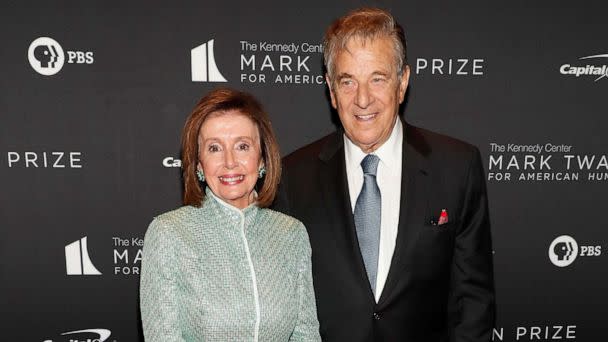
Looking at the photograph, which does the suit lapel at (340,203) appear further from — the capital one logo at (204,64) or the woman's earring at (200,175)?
the capital one logo at (204,64)

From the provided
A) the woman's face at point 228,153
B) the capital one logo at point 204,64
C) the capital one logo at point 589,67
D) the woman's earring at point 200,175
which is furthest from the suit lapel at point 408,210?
the capital one logo at point 589,67

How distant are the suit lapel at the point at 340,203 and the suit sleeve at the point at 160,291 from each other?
59 centimetres

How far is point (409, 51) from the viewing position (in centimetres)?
285

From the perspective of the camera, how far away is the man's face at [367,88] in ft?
5.54

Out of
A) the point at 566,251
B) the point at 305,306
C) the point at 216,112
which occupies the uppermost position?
the point at 216,112

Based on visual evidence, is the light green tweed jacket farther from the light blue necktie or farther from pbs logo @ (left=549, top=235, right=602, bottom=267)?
pbs logo @ (left=549, top=235, right=602, bottom=267)

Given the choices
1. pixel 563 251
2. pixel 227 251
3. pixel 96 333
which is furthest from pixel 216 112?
pixel 563 251

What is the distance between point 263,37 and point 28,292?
1.97 metres

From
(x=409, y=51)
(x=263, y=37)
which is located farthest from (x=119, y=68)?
(x=409, y=51)

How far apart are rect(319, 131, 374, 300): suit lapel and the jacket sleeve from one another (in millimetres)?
150

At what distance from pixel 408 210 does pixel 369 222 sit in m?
0.14

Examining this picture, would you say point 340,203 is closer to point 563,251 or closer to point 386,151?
point 386,151

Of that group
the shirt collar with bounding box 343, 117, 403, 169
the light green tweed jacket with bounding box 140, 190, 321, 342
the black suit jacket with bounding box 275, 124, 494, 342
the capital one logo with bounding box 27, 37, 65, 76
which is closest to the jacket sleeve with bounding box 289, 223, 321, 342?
the light green tweed jacket with bounding box 140, 190, 321, 342

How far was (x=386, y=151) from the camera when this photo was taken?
1844mm
